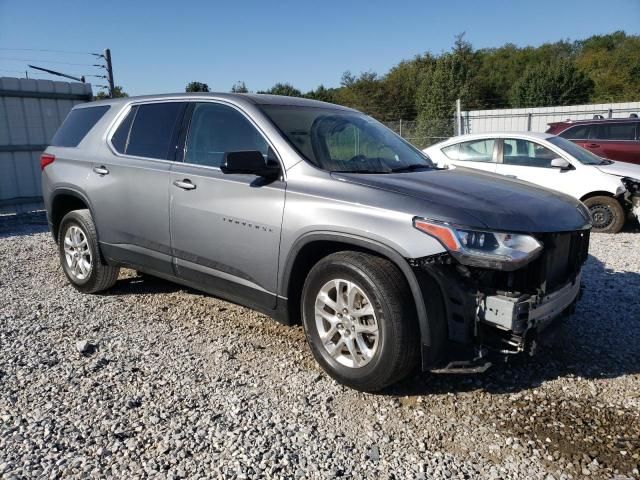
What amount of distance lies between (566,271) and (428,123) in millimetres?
18856

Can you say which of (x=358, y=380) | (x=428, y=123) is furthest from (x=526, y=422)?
(x=428, y=123)

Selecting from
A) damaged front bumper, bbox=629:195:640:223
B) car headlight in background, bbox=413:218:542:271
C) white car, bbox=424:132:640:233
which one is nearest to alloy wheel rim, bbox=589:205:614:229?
white car, bbox=424:132:640:233

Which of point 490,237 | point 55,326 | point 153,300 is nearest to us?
point 490,237

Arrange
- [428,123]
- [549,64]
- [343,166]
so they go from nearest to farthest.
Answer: [343,166] < [428,123] < [549,64]

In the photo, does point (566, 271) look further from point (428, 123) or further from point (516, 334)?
point (428, 123)

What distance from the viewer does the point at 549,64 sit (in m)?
47.1

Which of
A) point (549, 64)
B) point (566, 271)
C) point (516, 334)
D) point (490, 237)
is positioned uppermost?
point (549, 64)

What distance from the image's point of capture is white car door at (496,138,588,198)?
7777 mm

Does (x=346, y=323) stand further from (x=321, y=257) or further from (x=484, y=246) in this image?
(x=484, y=246)

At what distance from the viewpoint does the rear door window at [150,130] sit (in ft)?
13.6

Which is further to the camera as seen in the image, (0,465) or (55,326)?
(55,326)

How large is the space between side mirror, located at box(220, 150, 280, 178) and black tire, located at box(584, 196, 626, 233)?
615cm

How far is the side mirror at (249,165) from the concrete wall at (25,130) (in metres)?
8.51

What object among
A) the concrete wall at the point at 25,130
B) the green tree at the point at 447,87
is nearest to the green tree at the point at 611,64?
the green tree at the point at 447,87
